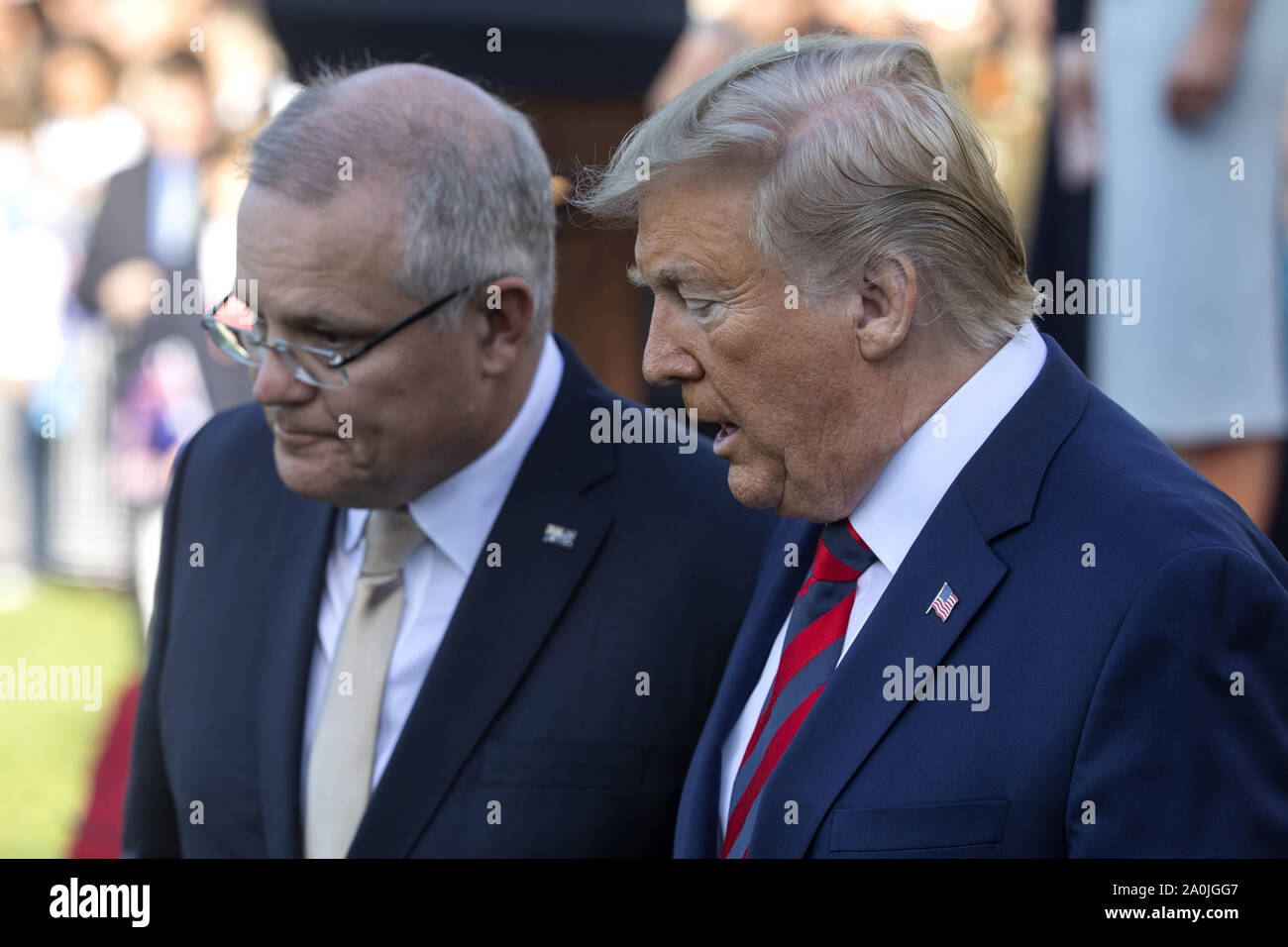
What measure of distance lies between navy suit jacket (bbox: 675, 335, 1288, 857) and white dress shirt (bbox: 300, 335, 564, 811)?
81 centimetres

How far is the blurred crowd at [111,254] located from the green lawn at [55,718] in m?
0.20

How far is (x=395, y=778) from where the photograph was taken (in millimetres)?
2262

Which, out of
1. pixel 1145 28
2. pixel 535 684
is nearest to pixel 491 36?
pixel 1145 28

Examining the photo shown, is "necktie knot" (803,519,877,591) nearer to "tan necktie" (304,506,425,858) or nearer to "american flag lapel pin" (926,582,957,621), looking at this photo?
"american flag lapel pin" (926,582,957,621)

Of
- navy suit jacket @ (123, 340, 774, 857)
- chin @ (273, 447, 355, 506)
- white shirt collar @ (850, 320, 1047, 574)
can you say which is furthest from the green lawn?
white shirt collar @ (850, 320, 1047, 574)

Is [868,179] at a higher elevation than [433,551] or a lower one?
higher

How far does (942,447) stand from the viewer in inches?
73.0

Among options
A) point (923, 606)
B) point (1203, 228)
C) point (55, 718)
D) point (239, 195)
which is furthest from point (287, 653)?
point (55, 718)

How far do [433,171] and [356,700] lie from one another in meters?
0.91

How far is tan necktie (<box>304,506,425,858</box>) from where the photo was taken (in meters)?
2.34

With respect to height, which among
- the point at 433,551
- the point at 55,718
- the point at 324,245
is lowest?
the point at 55,718

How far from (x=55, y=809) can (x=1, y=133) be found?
4.50 metres

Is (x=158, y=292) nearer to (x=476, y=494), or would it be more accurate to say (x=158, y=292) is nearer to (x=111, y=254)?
(x=111, y=254)
